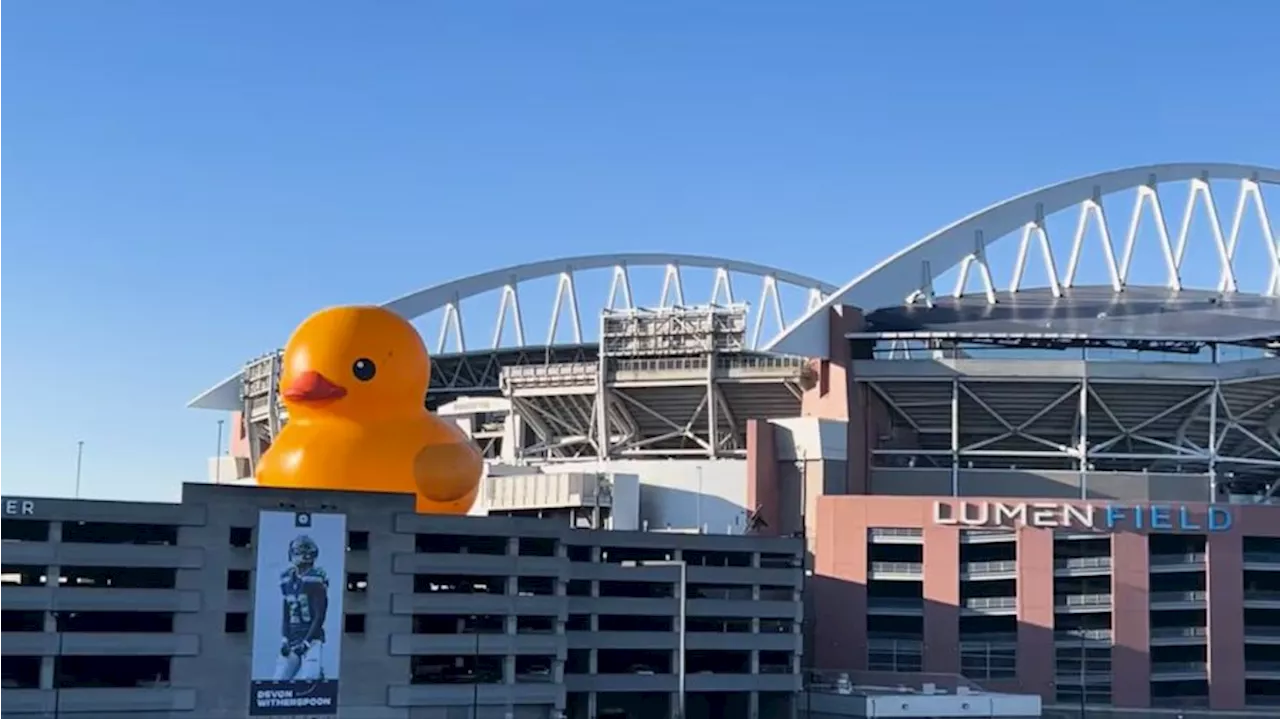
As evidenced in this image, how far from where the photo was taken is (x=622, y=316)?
315 feet

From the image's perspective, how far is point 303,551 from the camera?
218 ft

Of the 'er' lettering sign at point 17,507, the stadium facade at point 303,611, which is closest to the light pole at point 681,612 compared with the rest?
the stadium facade at point 303,611

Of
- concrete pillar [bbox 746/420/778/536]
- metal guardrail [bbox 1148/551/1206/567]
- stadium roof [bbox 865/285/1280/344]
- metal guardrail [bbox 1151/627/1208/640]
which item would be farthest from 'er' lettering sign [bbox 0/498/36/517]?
metal guardrail [bbox 1151/627/1208/640]

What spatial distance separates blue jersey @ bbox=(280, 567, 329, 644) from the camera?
217ft

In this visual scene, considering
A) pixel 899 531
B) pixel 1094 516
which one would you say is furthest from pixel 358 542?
pixel 1094 516

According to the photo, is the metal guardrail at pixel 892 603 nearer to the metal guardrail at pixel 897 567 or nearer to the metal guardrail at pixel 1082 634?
the metal guardrail at pixel 897 567

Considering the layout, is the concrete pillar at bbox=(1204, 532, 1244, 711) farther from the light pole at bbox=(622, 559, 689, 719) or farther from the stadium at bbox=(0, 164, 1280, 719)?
the light pole at bbox=(622, 559, 689, 719)

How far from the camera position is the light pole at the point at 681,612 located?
2965 inches

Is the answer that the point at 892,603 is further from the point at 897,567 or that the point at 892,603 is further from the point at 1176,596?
the point at 1176,596

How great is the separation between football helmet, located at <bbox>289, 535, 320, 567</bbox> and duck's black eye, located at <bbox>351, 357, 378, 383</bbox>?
22.0 feet

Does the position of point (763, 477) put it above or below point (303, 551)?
above

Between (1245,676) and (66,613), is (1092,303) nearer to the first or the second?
(1245,676)

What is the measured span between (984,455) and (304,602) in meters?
42.0

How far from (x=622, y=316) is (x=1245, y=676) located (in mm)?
38178
